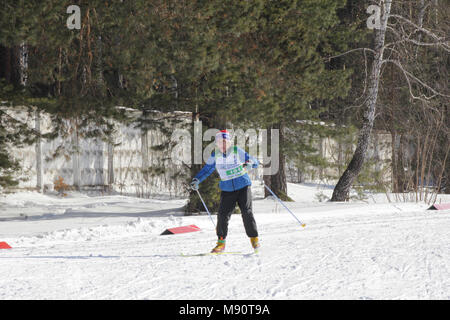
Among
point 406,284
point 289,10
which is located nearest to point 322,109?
point 289,10

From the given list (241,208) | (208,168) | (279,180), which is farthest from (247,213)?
(279,180)

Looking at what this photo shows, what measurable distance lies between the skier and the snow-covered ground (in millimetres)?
417

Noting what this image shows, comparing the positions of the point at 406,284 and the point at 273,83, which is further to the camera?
the point at 273,83

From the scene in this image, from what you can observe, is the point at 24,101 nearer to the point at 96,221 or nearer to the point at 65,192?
the point at 96,221

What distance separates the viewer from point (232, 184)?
8688 millimetres

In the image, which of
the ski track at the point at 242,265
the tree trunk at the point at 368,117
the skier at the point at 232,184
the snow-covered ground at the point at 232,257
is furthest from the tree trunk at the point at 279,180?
the skier at the point at 232,184

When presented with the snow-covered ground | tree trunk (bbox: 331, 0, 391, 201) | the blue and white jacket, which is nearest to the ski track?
the snow-covered ground

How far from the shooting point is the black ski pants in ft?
28.3

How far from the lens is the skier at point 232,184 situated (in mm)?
8641

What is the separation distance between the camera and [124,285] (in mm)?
6602

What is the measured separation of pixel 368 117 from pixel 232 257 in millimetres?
9390

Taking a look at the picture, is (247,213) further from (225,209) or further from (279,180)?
(279,180)

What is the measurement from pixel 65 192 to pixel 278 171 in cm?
618

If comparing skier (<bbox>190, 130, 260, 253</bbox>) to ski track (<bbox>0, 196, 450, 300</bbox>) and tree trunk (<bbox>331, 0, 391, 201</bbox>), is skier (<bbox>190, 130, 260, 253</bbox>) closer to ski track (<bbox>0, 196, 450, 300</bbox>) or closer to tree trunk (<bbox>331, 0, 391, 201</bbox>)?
ski track (<bbox>0, 196, 450, 300</bbox>)
